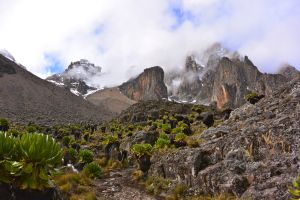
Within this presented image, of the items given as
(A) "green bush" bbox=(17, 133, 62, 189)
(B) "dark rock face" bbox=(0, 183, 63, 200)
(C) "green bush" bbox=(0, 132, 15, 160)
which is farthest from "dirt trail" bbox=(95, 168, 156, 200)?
(C) "green bush" bbox=(0, 132, 15, 160)

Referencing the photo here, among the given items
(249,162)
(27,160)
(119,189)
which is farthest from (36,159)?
(119,189)

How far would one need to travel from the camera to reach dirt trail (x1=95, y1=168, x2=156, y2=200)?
16.8 metres

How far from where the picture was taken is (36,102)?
145 meters

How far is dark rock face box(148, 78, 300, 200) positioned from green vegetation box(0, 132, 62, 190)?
6.75 meters

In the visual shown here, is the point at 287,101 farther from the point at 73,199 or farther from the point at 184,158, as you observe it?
the point at 73,199

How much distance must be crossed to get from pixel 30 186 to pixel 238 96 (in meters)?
193

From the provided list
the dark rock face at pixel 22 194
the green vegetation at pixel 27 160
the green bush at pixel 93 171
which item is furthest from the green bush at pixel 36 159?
the green bush at pixel 93 171

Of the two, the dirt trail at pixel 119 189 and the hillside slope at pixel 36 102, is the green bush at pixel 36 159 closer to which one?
the dirt trail at pixel 119 189

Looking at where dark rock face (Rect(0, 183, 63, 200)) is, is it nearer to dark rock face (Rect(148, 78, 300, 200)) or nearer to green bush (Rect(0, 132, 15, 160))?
green bush (Rect(0, 132, 15, 160))

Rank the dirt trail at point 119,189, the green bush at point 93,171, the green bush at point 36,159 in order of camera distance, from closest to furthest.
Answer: the green bush at point 36,159
the dirt trail at point 119,189
the green bush at point 93,171

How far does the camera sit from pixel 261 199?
37.8 feet

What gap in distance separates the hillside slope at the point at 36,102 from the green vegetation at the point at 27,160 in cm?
10446

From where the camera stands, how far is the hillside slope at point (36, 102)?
400 ft

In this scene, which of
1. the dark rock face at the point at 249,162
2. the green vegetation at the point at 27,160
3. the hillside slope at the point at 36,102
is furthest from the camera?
the hillside slope at the point at 36,102
